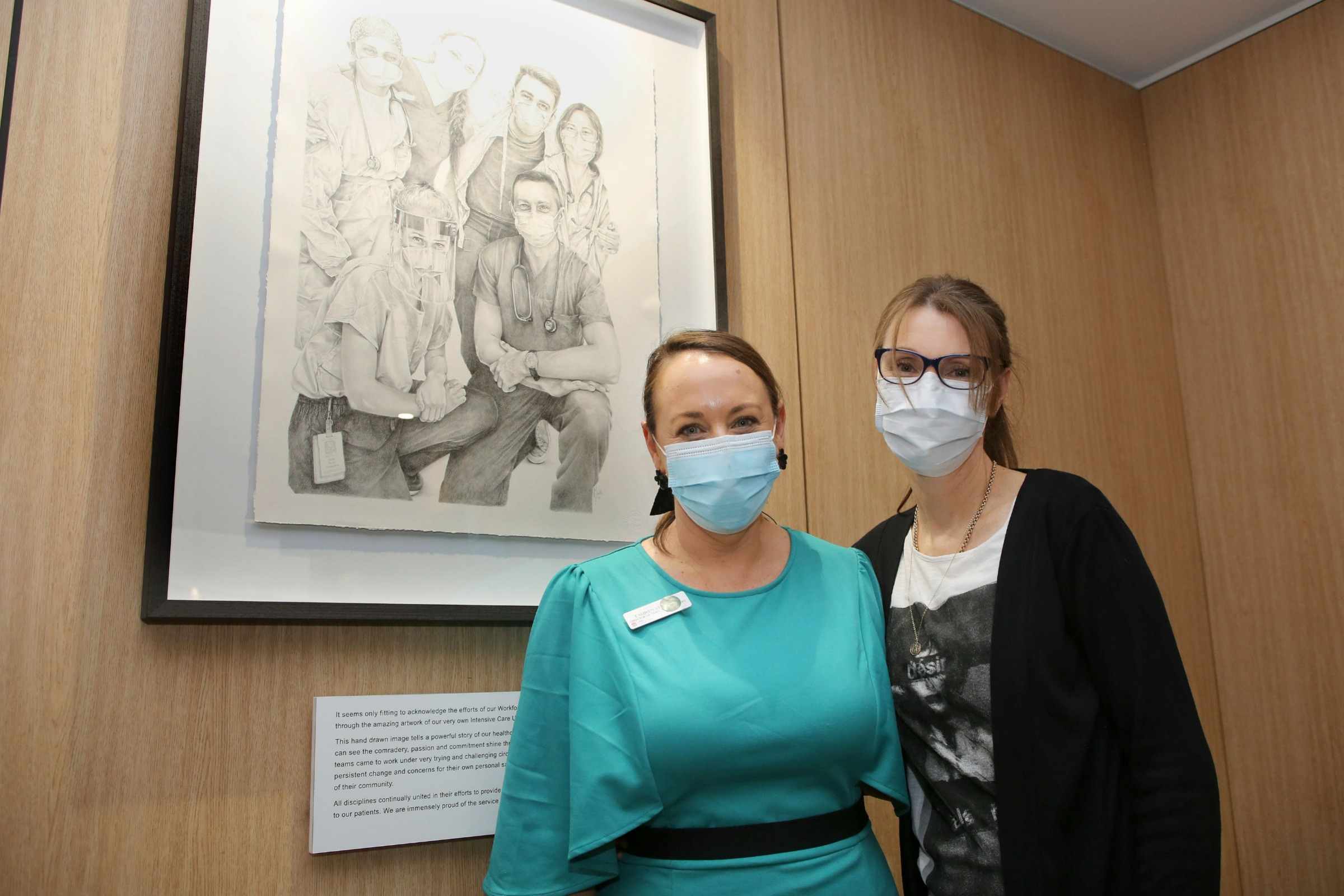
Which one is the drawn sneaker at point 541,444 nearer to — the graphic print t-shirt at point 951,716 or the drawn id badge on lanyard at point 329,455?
the drawn id badge on lanyard at point 329,455

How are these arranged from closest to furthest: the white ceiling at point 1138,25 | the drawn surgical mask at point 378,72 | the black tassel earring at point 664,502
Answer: the black tassel earring at point 664,502
the drawn surgical mask at point 378,72
the white ceiling at point 1138,25

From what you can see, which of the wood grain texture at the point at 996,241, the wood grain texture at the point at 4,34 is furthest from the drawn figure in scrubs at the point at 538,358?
the wood grain texture at the point at 4,34

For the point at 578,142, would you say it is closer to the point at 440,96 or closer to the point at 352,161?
the point at 440,96

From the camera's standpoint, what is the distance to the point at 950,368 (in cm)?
142

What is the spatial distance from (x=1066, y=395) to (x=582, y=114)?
1.71 metres

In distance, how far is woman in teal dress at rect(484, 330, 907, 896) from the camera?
127cm

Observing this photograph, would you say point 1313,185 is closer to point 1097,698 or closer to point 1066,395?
point 1066,395

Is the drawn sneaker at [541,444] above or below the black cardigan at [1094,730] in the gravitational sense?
above

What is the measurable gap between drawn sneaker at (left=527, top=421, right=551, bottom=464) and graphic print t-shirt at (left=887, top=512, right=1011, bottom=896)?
75 centimetres


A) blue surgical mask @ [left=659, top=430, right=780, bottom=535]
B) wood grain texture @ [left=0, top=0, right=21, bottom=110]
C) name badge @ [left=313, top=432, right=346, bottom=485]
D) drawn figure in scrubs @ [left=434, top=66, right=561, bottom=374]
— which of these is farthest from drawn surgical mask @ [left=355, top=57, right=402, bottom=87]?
blue surgical mask @ [left=659, top=430, right=780, bottom=535]

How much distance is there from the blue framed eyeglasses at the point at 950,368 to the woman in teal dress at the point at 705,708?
228mm

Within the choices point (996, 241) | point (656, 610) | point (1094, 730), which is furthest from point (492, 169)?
point (996, 241)

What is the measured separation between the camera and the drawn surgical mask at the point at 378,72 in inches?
69.1

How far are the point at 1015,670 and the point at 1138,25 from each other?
8.63 ft
